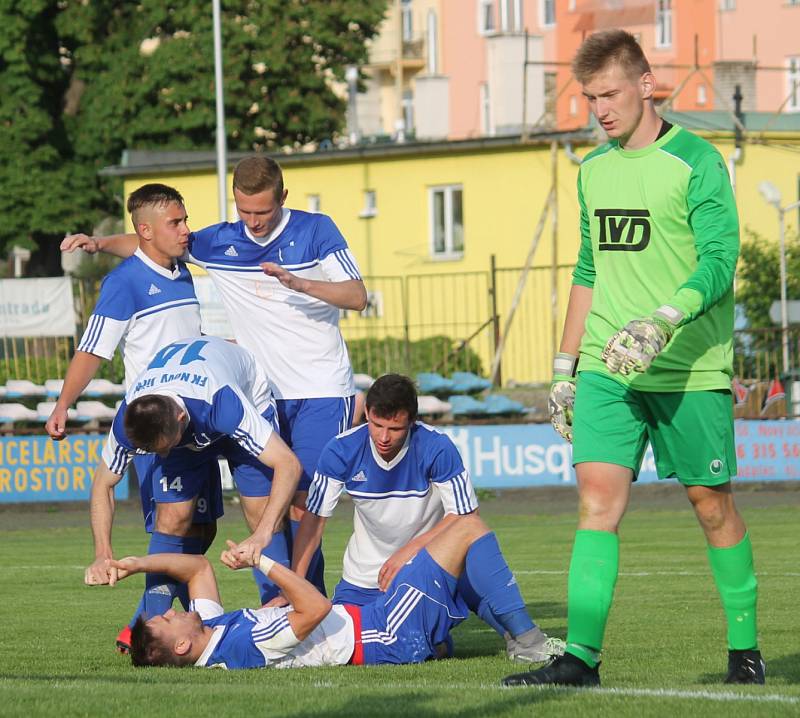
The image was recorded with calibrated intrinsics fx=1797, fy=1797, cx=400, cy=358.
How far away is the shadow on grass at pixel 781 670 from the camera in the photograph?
281 inches

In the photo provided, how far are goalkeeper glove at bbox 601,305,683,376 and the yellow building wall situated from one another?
2431cm

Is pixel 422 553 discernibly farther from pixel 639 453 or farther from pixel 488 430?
pixel 488 430

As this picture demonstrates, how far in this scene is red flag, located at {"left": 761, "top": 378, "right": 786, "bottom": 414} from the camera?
2414 centimetres

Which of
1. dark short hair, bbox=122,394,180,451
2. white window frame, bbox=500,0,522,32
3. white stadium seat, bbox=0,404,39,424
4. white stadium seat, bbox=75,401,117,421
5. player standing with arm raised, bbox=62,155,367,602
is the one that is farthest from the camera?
white window frame, bbox=500,0,522,32

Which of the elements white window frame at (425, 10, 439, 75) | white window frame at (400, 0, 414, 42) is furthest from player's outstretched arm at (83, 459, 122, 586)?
white window frame at (400, 0, 414, 42)

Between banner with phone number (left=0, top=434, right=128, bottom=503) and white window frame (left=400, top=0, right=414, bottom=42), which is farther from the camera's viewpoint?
white window frame (left=400, top=0, right=414, bottom=42)

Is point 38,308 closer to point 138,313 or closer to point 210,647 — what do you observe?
point 138,313

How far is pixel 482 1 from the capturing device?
6812 cm

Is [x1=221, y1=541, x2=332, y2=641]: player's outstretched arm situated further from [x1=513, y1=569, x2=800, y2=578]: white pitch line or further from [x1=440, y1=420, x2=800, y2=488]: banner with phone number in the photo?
[x1=440, y1=420, x2=800, y2=488]: banner with phone number

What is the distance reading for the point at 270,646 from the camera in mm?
8148

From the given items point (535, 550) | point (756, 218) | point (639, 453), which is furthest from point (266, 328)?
point (756, 218)

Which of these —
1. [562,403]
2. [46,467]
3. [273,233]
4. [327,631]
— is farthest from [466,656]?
[46,467]

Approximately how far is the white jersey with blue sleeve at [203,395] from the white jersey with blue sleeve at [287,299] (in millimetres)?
621

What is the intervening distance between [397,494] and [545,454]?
14477 millimetres
